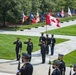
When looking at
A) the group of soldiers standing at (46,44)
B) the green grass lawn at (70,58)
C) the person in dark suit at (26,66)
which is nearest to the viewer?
the person in dark suit at (26,66)

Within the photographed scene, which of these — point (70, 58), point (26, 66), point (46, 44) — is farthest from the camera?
point (70, 58)

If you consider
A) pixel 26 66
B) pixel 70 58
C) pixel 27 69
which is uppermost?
pixel 26 66

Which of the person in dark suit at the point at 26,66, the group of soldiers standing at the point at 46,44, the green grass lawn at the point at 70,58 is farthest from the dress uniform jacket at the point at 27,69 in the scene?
the green grass lawn at the point at 70,58

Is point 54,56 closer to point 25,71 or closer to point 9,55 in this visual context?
point 9,55

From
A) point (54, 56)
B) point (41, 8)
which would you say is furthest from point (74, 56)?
point (41, 8)

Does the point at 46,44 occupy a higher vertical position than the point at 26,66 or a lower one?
lower

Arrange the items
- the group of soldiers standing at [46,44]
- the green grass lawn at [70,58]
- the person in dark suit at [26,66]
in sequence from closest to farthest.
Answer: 1. the person in dark suit at [26,66]
2. the group of soldiers standing at [46,44]
3. the green grass lawn at [70,58]

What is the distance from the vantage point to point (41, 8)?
172 ft

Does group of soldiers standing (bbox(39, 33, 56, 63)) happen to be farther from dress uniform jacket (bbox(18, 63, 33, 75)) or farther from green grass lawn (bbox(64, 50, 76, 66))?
dress uniform jacket (bbox(18, 63, 33, 75))

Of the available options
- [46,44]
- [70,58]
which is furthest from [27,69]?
[70,58]

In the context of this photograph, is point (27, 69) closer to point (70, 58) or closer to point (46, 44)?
Answer: point (46, 44)

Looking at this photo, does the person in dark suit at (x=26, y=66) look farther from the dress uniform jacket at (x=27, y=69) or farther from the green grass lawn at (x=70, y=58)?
the green grass lawn at (x=70, y=58)

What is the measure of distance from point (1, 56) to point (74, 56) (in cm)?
588

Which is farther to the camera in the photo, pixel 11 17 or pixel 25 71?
pixel 11 17
